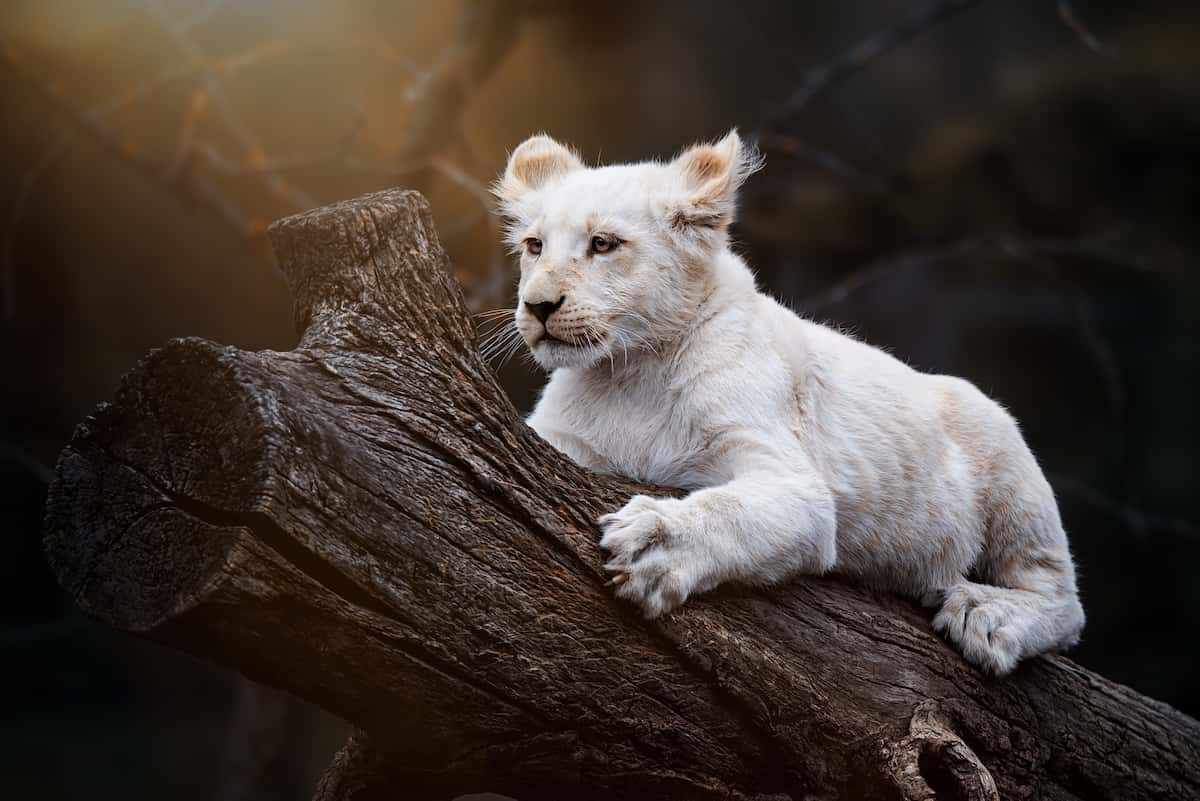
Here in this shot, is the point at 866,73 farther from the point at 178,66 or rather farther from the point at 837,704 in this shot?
the point at 837,704

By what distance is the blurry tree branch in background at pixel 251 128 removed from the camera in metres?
5.60

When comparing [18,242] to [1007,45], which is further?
[1007,45]

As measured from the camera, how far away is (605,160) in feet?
20.3

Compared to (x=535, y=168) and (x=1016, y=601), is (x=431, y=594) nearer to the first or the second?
(x=535, y=168)

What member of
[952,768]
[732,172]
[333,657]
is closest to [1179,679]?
[952,768]

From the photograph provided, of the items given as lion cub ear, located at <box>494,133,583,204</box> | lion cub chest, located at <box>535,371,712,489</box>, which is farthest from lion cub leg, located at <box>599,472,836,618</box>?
lion cub ear, located at <box>494,133,583,204</box>

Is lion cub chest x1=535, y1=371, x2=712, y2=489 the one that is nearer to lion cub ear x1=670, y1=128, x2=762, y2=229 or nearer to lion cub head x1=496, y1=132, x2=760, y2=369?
lion cub head x1=496, y1=132, x2=760, y2=369

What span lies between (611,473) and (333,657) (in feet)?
3.61

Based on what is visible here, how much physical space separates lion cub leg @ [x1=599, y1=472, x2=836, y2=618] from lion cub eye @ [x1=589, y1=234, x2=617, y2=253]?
2.53ft

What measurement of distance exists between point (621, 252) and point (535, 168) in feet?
2.15

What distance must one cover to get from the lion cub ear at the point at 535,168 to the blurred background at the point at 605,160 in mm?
1964

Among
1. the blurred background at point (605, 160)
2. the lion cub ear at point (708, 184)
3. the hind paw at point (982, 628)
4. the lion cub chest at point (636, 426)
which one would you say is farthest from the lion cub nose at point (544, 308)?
the blurred background at point (605, 160)

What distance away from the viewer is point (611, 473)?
3.06 metres

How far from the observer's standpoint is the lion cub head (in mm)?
2971
